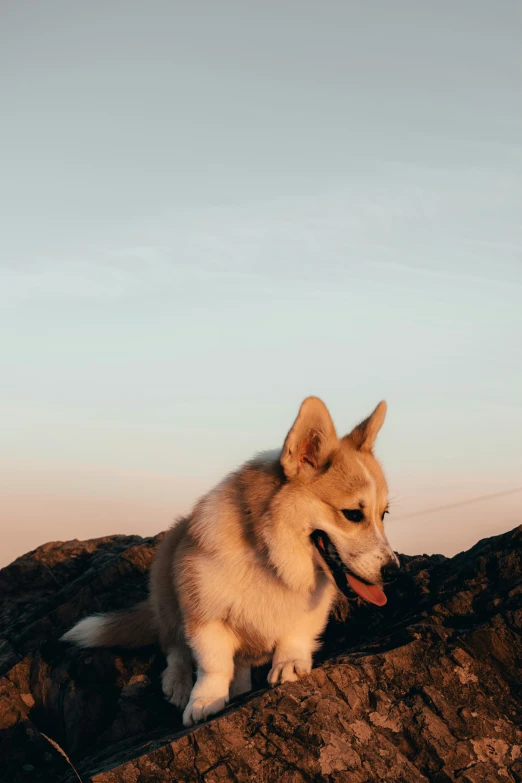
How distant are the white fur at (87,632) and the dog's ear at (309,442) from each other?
2.23 metres

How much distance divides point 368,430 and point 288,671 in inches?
74.6

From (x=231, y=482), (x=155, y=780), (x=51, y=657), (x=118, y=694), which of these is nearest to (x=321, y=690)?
(x=155, y=780)

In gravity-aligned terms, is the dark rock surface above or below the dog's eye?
below

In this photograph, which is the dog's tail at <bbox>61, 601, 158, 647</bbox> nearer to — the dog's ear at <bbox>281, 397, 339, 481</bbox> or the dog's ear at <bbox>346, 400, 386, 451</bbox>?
the dog's ear at <bbox>281, 397, 339, 481</bbox>

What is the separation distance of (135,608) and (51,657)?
0.82 metres

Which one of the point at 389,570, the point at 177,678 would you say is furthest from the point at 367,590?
the point at 177,678

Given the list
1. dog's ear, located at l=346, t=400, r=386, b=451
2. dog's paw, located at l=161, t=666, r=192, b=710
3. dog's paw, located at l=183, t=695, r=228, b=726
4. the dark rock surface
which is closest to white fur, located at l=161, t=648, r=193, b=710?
dog's paw, located at l=161, t=666, r=192, b=710

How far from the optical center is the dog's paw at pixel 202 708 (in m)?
4.94

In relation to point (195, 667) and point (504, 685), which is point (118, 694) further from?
point (504, 685)

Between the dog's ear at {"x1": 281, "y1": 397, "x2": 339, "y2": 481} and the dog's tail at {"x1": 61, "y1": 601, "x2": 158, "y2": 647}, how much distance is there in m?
1.94

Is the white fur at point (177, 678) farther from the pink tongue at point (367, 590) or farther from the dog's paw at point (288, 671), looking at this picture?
the pink tongue at point (367, 590)

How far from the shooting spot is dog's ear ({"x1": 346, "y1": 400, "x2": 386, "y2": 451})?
604 centimetres

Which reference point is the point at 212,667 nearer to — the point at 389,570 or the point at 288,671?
the point at 288,671

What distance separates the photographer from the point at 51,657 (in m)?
6.61
